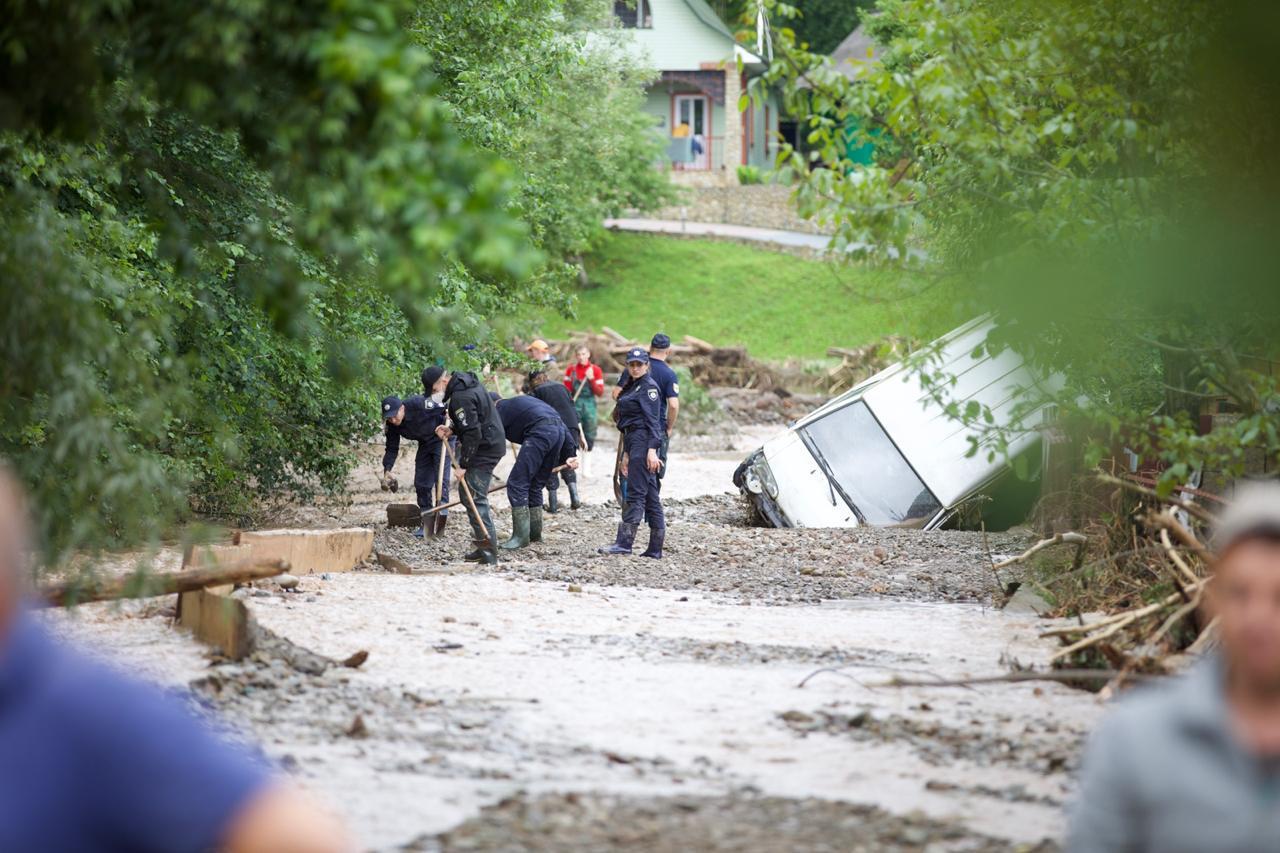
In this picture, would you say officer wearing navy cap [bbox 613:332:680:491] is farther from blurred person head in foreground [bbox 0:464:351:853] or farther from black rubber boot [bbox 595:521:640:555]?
blurred person head in foreground [bbox 0:464:351:853]

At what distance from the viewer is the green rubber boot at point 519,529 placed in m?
15.6

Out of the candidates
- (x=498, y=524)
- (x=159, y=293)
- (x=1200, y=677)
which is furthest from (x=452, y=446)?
(x=1200, y=677)

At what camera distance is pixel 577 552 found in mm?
15375

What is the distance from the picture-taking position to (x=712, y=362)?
38.9 metres

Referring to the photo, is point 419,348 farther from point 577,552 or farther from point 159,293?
point 159,293

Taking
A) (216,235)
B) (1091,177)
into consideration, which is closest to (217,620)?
(216,235)

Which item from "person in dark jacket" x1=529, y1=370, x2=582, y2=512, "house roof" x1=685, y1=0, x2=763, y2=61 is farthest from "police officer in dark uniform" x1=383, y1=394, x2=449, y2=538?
"house roof" x1=685, y1=0, x2=763, y2=61

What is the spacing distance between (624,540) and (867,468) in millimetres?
3804

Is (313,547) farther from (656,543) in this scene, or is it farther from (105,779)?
(105,779)

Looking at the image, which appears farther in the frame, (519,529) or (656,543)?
(519,529)

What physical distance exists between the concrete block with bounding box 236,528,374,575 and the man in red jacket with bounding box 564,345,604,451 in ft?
27.3

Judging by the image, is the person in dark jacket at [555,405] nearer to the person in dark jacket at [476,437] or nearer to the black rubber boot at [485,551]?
the person in dark jacket at [476,437]

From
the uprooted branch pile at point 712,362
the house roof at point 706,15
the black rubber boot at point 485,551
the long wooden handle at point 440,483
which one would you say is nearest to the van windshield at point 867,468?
the long wooden handle at point 440,483

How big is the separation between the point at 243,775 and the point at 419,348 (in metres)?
14.2
